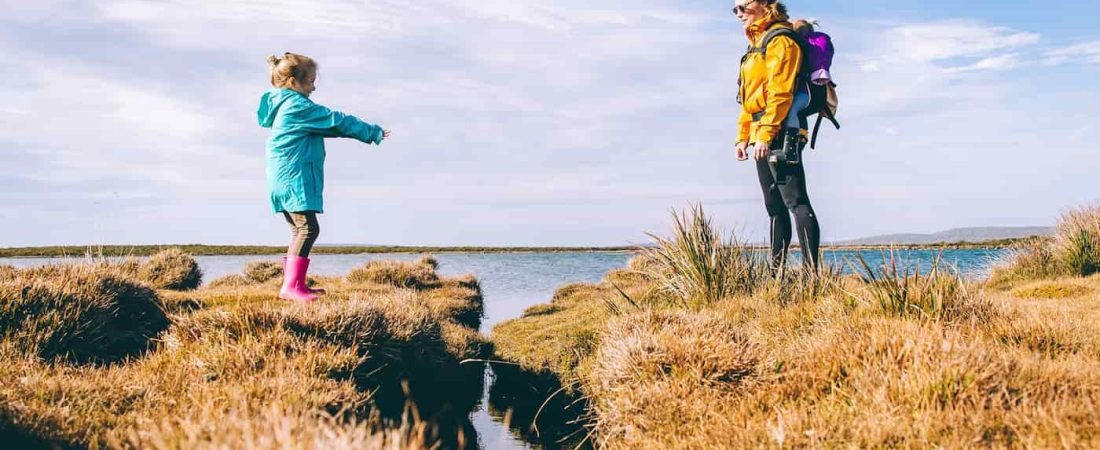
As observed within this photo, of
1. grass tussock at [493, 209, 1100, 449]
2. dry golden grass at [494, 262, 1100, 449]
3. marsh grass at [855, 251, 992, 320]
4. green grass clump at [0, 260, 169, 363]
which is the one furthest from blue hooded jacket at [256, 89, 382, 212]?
marsh grass at [855, 251, 992, 320]

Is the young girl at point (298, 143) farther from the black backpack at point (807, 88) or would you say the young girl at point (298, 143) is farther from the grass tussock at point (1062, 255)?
the grass tussock at point (1062, 255)

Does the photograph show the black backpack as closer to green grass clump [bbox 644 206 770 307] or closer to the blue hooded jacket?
green grass clump [bbox 644 206 770 307]

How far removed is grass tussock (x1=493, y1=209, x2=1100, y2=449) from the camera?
111 inches

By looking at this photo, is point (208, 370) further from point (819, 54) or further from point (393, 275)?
point (393, 275)

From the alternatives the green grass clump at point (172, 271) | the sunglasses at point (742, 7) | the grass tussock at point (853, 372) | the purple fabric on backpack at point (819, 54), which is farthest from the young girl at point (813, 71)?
the green grass clump at point (172, 271)

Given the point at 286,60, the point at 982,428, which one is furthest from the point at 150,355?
the point at 982,428

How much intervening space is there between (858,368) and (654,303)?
12.5 ft

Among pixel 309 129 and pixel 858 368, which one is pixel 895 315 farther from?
pixel 309 129

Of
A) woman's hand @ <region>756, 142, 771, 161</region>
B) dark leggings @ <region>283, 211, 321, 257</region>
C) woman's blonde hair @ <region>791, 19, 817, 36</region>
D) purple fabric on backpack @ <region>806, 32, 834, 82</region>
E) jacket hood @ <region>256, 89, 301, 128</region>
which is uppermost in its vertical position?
woman's blonde hair @ <region>791, 19, 817, 36</region>

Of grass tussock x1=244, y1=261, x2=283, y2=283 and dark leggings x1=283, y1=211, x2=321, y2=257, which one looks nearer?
dark leggings x1=283, y1=211, x2=321, y2=257

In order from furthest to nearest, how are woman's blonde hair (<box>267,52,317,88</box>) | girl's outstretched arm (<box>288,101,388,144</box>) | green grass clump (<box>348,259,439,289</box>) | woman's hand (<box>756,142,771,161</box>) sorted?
1. green grass clump (<box>348,259,439,289</box>)
2. woman's blonde hair (<box>267,52,317,88</box>)
3. girl's outstretched arm (<box>288,101,388,144</box>)
4. woman's hand (<box>756,142,771,161</box>)

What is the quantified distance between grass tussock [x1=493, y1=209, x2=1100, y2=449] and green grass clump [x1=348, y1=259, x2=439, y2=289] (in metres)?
7.71

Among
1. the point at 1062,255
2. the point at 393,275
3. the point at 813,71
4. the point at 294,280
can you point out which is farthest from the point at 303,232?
the point at 1062,255

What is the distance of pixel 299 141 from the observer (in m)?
6.53
